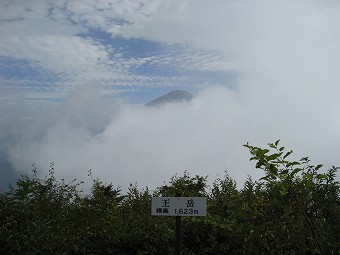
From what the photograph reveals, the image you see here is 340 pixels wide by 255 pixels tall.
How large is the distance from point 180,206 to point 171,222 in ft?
4.91

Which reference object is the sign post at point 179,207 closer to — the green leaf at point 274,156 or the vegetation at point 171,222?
the vegetation at point 171,222

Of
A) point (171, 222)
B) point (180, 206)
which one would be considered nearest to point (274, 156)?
point (180, 206)

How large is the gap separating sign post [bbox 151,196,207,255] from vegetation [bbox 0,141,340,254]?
1.43ft

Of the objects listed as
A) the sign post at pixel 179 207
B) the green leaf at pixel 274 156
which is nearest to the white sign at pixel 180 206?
the sign post at pixel 179 207

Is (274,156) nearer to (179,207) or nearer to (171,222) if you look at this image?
(179,207)

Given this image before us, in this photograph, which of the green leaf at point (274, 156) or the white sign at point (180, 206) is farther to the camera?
the white sign at point (180, 206)

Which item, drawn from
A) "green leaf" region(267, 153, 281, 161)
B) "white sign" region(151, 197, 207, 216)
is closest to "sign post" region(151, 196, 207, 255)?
"white sign" region(151, 197, 207, 216)

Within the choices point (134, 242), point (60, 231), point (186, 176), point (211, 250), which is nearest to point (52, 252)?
point (60, 231)

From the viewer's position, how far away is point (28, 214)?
21.7ft

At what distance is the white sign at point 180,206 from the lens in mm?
5754

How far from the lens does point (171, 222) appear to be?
721 centimetres

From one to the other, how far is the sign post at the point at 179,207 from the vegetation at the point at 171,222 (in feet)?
1.43

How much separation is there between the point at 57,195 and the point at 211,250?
3.53 metres

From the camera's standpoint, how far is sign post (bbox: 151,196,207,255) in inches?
227
